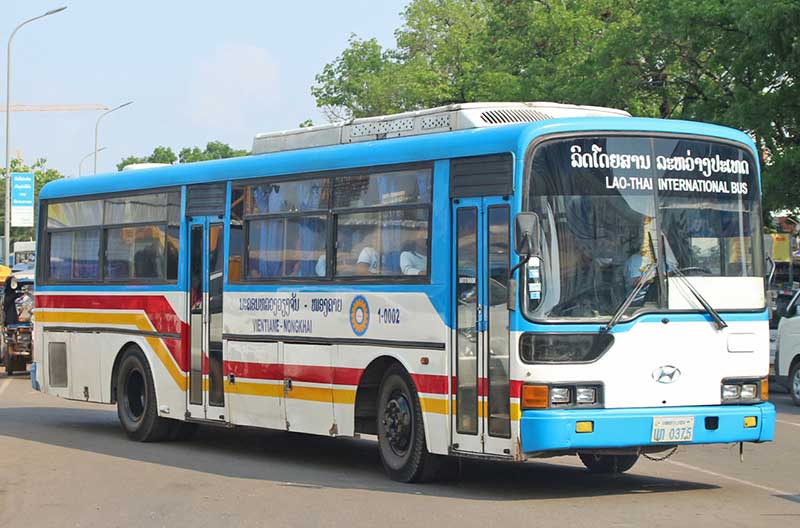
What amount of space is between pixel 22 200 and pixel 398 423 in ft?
177

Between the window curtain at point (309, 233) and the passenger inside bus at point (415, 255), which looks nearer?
the passenger inside bus at point (415, 255)

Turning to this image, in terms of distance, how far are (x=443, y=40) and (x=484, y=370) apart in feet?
178

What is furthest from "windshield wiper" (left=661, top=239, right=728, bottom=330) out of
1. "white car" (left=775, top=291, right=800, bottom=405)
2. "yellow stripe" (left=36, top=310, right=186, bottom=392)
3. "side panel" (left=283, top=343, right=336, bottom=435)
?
"white car" (left=775, top=291, right=800, bottom=405)

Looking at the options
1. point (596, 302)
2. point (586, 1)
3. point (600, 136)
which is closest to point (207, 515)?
point (596, 302)

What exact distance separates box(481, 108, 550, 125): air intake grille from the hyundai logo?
8.19 ft

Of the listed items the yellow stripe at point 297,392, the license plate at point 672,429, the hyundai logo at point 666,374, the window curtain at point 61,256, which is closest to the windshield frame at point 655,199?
the hyundai logo at point 666,374

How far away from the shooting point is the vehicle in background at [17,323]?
3097 centimetres

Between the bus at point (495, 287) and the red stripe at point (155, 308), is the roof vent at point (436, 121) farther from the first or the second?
the red stripe at point (155, 308)

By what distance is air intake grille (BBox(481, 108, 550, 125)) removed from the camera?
1238 centimetres

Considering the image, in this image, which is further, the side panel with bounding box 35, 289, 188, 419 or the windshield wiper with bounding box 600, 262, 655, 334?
the side panel with bounding box 35, 289, 188, 419

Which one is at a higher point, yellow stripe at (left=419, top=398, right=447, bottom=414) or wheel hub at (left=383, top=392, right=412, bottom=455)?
yellow stripe at (left=419, top=398, right=447, bottom=414)

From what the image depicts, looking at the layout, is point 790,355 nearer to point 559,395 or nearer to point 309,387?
point 309,387

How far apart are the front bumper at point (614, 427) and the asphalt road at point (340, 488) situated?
0.47 metres

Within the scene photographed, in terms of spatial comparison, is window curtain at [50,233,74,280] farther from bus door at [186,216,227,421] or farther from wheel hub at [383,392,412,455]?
wheel hub at [383,392,412,455]
